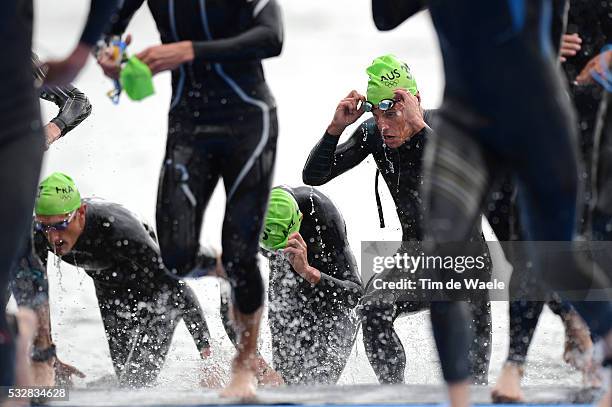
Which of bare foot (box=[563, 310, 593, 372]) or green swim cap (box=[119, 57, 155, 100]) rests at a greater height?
green swim cap (box=[119, 57, 155, 100])

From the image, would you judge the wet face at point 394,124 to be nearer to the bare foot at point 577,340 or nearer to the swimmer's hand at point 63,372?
the bare foot at point 577,340

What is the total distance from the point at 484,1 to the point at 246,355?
6.56ft

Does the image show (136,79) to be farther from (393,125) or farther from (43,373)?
(393,125)

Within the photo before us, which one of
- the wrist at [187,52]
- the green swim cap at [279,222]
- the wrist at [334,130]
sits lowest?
the green swim cap at [279,222]

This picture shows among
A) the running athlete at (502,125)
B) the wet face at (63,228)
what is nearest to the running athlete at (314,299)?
the wet face at (63,228)

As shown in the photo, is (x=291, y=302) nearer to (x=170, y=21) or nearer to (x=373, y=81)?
(x=373, y=81)

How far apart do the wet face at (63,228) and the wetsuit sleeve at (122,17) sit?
5.01 ft

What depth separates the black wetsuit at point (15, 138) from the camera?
13.4 ft

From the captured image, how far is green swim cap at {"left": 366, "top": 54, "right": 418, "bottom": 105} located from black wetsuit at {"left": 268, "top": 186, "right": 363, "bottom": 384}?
83 cm

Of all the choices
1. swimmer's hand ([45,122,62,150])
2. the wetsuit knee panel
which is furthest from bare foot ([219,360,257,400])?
swimmer's hand ([45,122,62,150])

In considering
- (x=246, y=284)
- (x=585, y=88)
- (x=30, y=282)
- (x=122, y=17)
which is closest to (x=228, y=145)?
(x=246, y=284)

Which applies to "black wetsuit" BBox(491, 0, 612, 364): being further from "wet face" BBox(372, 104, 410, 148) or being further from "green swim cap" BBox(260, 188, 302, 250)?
"green swim cap" BBox(260, 188, 302, 250)

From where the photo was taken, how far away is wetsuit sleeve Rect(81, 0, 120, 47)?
472 centimetres

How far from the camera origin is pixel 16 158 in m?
4.11
